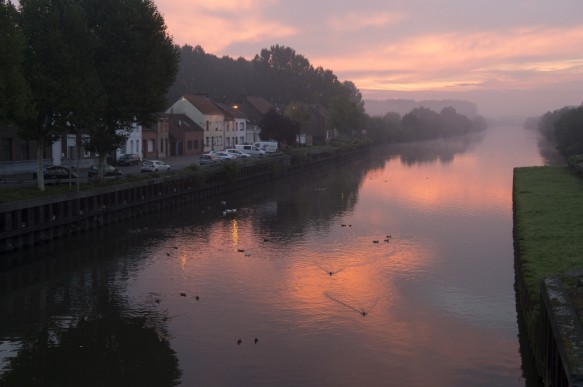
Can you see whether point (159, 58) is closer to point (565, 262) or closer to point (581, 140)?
point (565, 262)

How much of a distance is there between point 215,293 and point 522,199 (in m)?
29.4

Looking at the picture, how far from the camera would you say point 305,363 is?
76.0ft

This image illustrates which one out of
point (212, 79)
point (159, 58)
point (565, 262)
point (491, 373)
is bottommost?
point (491, 373)

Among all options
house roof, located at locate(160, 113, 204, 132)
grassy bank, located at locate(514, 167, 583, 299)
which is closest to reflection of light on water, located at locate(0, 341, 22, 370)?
grassy bank, located at locate(514, 167, 583, 299)

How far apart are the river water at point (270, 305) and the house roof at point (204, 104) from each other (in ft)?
199

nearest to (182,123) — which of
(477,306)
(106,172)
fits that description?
(106,172)

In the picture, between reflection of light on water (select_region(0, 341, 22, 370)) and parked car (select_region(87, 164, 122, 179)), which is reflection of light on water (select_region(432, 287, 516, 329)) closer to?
reflection of light on water (select_region(0, 341, 22, 370))

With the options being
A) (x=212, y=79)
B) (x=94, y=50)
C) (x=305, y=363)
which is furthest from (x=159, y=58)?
(x=212, y=79)

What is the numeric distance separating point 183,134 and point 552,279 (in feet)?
291

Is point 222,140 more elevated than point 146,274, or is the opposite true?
point 222,140

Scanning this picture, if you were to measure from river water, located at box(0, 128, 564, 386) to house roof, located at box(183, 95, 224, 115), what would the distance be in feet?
199

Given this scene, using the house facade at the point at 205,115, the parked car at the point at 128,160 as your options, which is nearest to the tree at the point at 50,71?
the parked car at the point at 128,160

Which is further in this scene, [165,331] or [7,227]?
[7,227]

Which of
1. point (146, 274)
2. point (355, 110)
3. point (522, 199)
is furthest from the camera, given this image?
point (355, 110)
